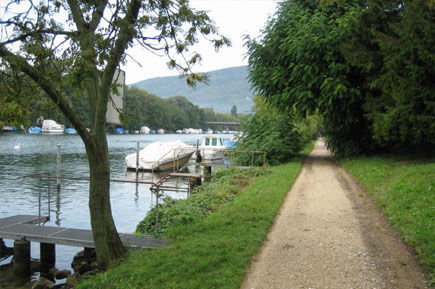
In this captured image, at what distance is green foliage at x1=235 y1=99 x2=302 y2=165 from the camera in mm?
24766

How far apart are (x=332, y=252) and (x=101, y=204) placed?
15.0 feet

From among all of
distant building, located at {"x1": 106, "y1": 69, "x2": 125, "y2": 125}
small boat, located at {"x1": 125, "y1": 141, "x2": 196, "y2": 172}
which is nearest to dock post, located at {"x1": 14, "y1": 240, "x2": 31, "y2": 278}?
distant building, located at {"x1": 106, "y1": 69, "x2": 125, "y2": 125}

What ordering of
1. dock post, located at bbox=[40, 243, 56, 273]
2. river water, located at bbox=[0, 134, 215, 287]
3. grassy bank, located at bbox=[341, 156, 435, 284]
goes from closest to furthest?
grassy bank, located at bbox=[341, 156, 435, 284] < dock post, located at bbox=[40, 243, 56, 273] < river water, located at bbox=[0, 134, 215, 287]

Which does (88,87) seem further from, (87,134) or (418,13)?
(418,13)

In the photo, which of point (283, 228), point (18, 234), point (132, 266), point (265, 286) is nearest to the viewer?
point (265, 286)

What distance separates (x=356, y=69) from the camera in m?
21.1

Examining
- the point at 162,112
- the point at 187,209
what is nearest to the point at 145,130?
the point at 162,112

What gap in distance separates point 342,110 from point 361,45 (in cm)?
369

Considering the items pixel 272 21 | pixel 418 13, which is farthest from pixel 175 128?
pixel 418 13

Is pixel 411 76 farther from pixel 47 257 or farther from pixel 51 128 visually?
pixel 51 128

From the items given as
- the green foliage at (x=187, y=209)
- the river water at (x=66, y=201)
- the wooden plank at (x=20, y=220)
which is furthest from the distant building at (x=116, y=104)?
the wooden plank at (x=20, y=220)

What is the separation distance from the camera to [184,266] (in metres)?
7.05

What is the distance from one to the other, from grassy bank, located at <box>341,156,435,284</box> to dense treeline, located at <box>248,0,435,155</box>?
1.59m

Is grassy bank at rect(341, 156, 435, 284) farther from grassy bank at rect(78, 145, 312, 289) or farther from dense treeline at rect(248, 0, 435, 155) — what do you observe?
grassy bank at rect(78, 145, 312, 289)
